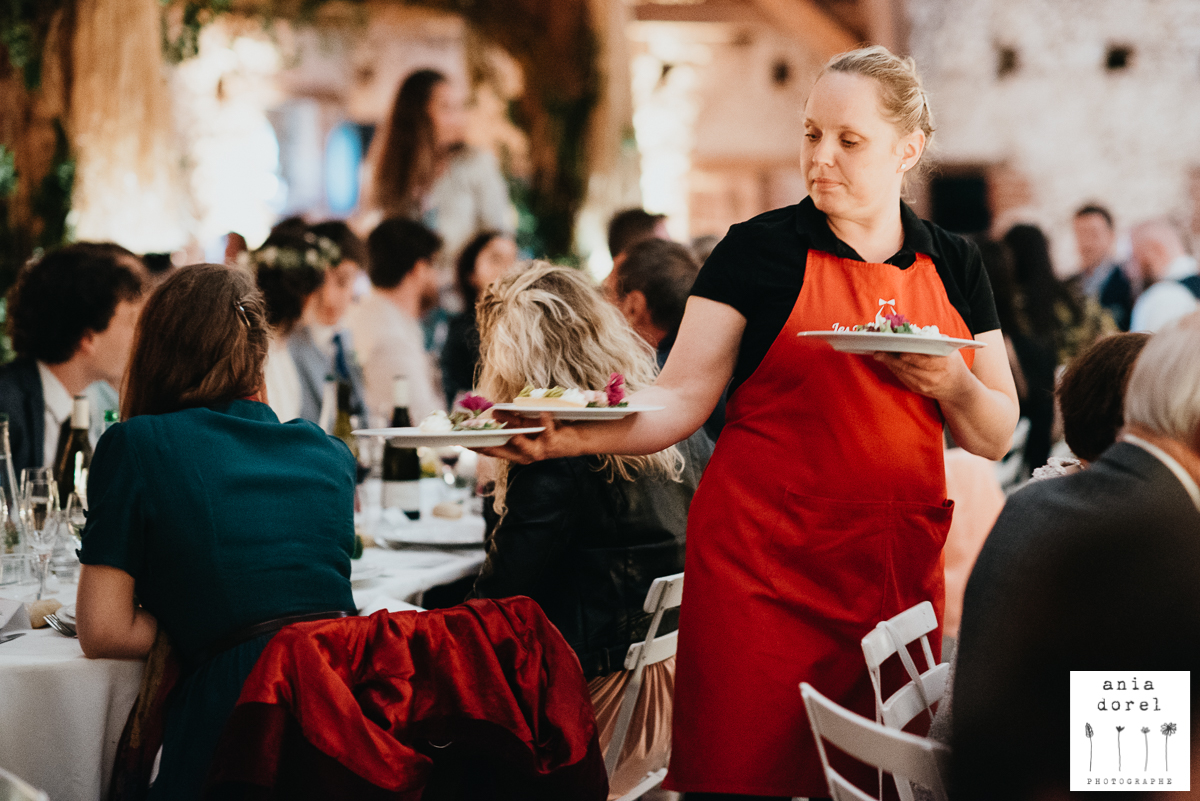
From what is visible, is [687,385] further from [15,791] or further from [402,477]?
[402,477]

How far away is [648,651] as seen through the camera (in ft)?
7.55

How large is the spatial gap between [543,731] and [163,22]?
14.6 feet

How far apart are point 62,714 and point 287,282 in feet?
7.09

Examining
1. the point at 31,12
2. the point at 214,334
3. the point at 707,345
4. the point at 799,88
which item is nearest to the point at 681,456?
the point at 707,345

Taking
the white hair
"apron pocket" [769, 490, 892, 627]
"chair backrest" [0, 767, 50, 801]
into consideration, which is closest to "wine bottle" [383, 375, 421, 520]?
"apron pocket" [769, 490, 892, 627]

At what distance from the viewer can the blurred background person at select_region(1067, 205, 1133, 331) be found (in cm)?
764

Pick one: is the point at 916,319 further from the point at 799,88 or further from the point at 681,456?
the point at 799,88

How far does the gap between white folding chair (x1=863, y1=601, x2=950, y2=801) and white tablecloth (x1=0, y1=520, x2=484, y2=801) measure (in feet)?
4.04

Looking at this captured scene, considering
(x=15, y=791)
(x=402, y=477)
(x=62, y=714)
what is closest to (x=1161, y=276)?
(x=402, y=477)

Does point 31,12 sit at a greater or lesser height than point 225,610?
greater

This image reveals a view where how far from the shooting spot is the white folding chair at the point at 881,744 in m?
1.44

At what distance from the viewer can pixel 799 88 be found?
1159 cm

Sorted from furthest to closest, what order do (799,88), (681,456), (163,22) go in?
(799,88)
(163,22)
(681,456)

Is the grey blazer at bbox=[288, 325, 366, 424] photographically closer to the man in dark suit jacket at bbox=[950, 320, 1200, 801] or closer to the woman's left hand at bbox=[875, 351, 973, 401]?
the woman's left hand at bbox=[875, 351, 973, 401]
